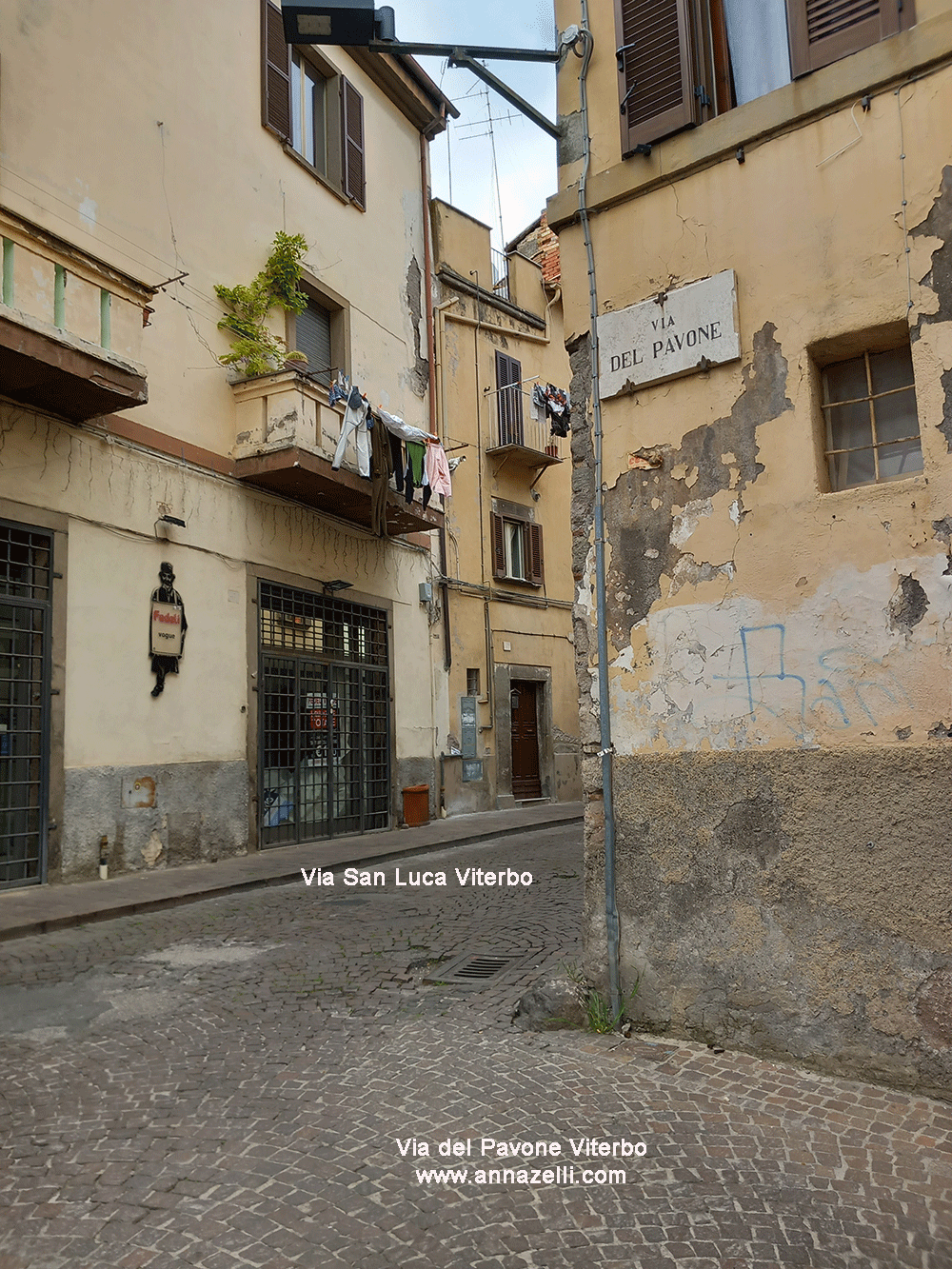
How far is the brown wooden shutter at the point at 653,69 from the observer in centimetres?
458

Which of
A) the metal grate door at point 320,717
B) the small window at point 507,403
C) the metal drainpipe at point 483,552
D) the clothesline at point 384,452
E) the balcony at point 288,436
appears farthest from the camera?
the small window at point 507,403

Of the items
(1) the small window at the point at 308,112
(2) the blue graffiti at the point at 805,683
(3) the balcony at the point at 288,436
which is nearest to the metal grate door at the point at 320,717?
(3) the balcony at the point at 288,436

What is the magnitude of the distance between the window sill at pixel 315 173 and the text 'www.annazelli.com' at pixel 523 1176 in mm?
13471

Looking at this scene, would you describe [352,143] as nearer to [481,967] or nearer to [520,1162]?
[481,967]

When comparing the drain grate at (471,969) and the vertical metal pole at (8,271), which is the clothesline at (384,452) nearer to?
the vertical metal pole at (8,271)

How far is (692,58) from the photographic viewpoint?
4605 mm

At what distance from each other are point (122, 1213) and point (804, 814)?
9.28 ft

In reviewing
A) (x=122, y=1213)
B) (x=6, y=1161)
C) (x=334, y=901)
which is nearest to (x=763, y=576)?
(x=122, y=1213)

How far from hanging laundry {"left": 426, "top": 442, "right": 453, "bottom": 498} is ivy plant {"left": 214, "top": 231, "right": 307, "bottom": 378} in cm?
Result: 229

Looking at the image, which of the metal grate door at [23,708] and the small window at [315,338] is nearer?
the metal grate door at [23,708]

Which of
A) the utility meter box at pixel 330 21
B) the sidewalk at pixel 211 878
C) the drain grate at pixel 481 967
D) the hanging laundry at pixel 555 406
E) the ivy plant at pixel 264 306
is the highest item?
the hanging laundry at pixel 555 406

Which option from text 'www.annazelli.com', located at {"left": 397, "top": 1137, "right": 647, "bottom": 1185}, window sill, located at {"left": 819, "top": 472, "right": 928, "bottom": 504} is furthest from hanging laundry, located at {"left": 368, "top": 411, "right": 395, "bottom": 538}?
text 'www.annazelli.com', located at {"left": 397, "top": 1137, "right": 647, "bottom": 1185}

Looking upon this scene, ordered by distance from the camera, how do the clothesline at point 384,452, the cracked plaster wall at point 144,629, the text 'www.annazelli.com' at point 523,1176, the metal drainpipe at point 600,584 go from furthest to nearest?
the clothesline at point 384,452
the cracked plaster wall at point 144,629
the metal drainpipe at point 600,584
the text 'www.annazelli.com' at point 523,1176

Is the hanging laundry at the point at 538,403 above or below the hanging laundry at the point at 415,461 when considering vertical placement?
above
